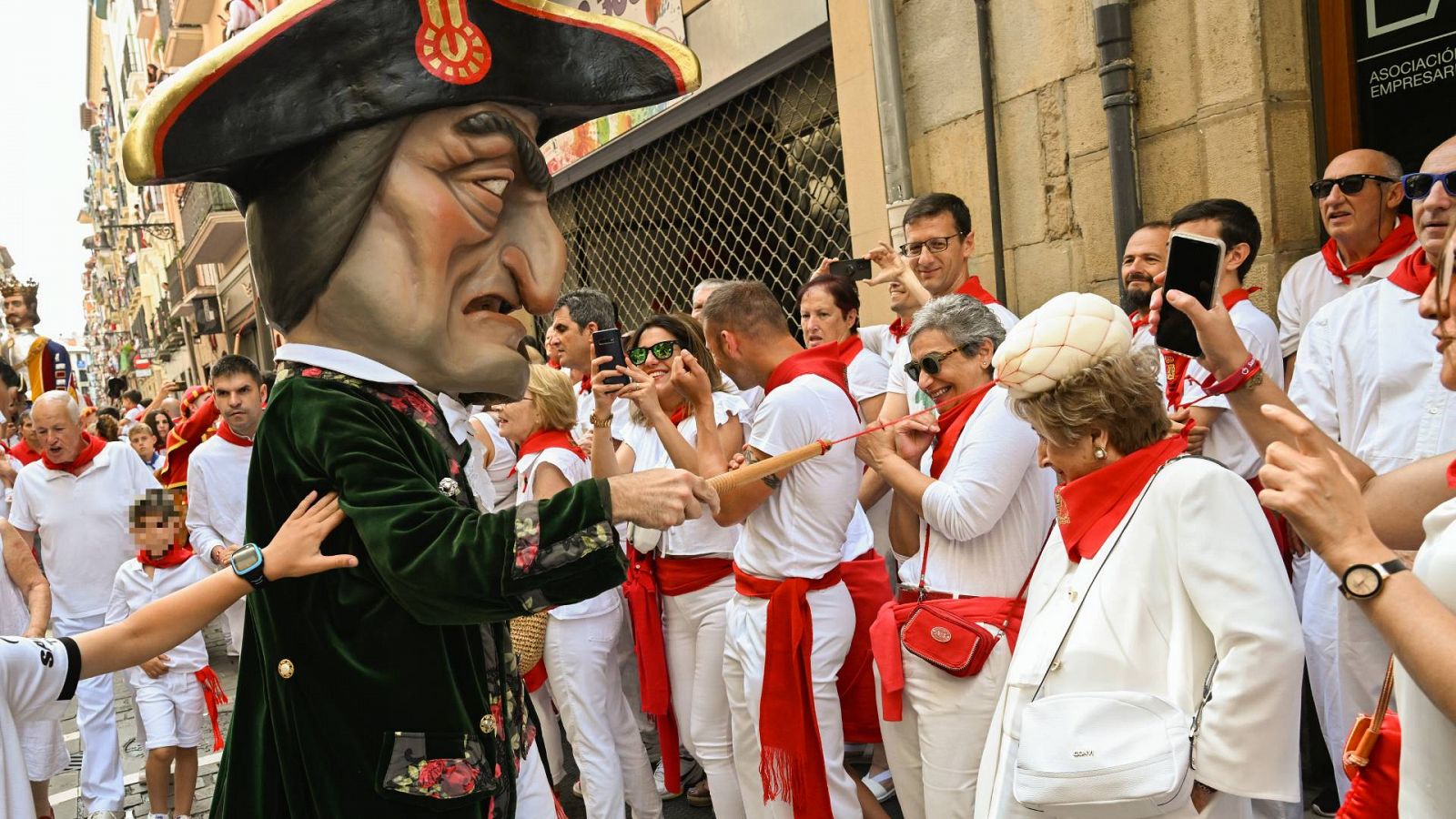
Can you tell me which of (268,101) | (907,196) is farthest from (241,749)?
(907,196)

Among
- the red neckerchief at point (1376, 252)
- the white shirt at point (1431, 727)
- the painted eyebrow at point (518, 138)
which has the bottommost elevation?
the white shirt at point (1431, 727)

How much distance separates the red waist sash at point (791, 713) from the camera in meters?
3.68

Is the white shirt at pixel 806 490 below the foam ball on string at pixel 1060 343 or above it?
below

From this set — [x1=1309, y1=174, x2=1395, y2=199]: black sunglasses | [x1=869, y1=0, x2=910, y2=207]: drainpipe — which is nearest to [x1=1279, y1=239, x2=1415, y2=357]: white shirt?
[x1=1309, y1=174, x2=1395, y2=199]: black sunglasses

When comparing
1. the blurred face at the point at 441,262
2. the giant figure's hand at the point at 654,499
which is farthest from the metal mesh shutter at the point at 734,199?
the giant figure's hand at the point at 654,499

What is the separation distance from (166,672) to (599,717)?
223 centimetres

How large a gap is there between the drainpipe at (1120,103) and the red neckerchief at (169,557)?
4.58 metres

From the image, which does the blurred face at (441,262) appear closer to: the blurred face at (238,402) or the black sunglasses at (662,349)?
the black sunglasses at (662,349)

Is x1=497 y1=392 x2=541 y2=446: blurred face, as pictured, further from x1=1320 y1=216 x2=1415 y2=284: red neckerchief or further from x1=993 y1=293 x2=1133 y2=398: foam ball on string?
x1=1320 y1=216 x2=1415 y2=284: red neckerchief

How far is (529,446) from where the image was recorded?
4621 mm

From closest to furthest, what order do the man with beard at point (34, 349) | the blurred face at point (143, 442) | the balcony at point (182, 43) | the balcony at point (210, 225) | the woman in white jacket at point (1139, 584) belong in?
the woman in white jacket at point (1139, 584) → the man with beard at point (34, 349) → the blurred face at point (143, 442) → the balcony at point (210, 225) → the balcony at point (182, 43)

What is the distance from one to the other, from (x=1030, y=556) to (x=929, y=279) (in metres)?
1.96

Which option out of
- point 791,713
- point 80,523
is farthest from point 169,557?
point 791,713

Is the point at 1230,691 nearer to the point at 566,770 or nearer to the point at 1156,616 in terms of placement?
the point at 1156,616
